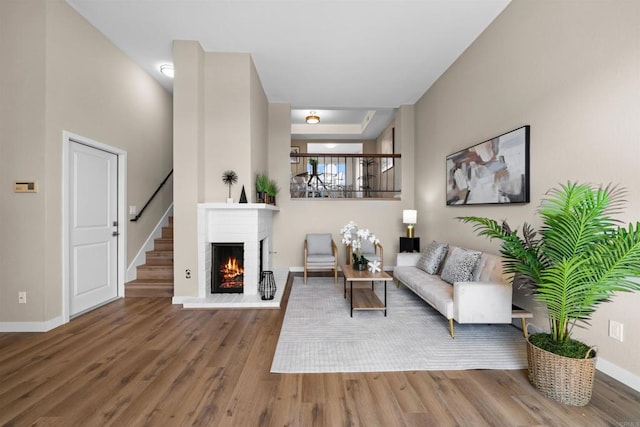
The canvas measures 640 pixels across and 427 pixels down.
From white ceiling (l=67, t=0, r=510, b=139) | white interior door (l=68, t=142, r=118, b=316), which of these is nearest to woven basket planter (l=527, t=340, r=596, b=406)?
white ceiling (l=67, t=0, r=510, b=139)

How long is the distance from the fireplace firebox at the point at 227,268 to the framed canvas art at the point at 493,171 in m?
3.35

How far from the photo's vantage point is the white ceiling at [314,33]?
10.6 ft

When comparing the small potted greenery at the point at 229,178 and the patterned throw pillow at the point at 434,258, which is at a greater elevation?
the small potted greenery at the point at 229,178

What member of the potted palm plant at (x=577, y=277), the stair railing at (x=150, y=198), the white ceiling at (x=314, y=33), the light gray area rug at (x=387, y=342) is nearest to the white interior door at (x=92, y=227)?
the stair railing at (x=150, y=198)

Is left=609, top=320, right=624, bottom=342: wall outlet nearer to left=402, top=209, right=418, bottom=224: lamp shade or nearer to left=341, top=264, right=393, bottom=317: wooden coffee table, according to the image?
left=341, top=264, right=393, bottom=317: wooden coffee table

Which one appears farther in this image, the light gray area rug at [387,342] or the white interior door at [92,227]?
the white interior door at [92,227]

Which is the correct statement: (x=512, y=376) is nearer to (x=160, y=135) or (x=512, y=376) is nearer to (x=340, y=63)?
(x=340, y=63)

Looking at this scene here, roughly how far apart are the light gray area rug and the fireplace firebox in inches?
37.7

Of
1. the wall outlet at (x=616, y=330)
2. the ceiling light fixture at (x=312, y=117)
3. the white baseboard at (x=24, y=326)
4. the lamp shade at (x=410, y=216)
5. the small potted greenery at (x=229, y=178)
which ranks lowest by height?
the white baseboard at (x=24, y=326)

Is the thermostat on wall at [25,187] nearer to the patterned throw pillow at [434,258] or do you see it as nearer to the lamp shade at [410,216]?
the patterned throw pillow at [434,258]

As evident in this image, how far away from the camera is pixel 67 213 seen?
3.25 m

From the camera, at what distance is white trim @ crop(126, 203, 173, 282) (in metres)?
4.39

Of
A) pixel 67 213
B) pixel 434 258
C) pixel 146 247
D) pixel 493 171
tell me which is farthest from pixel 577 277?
pixel 146 247

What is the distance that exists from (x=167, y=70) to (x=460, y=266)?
5319mm
